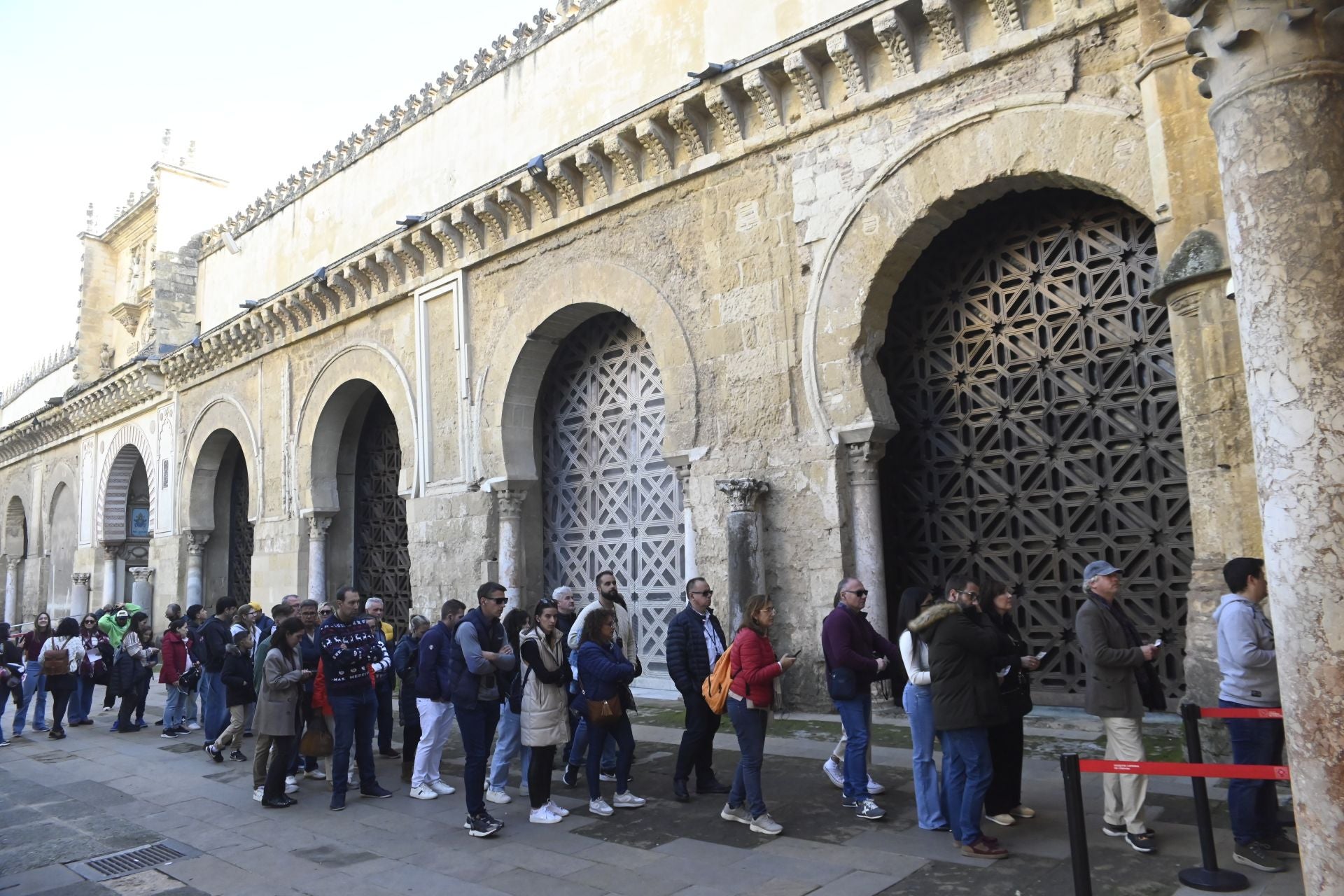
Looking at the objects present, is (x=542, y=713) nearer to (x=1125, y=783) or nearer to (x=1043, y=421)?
(x=1125, y=783)

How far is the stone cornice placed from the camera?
7387mm

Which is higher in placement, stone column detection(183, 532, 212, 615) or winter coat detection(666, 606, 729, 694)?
stone column detection(183, 532, 212, 615)

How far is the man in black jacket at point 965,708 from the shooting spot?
163 inches

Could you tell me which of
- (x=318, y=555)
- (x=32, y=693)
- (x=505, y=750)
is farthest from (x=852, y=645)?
(x=318, y=555)

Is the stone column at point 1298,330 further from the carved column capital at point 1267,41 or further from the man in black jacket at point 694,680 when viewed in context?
the man in black jacket at point 694,680

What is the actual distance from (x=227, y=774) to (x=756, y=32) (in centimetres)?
788

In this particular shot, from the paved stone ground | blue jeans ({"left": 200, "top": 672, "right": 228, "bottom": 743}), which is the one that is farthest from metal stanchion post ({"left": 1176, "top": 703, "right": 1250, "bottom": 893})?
blue jeans ({"left": 200, "top": 672, "right": 228, "bottom": 743})

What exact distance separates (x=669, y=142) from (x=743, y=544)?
161 inches

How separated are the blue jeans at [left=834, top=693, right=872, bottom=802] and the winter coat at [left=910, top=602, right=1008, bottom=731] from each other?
65 centimetres

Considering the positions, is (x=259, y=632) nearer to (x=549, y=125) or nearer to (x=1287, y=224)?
(x=549, y=125)

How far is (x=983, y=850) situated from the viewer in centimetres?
412

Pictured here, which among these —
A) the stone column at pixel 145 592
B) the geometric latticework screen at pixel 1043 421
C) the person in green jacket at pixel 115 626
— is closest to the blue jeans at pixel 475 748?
the geometric latticework screen at pixel 1043 421

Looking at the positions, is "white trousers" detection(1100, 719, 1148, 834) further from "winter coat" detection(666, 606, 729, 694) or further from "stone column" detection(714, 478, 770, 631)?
"stone column" detection(714, 478, 770, 631)

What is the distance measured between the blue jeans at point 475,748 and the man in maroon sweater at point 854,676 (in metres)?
1.96
